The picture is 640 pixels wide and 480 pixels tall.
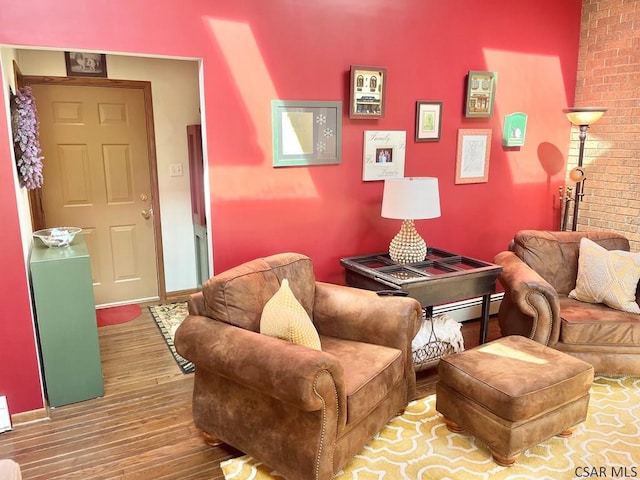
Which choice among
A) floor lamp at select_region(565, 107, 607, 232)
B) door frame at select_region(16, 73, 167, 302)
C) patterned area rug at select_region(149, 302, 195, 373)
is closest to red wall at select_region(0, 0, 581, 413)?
floor lamp at select_region(565, 107, 607, 232)

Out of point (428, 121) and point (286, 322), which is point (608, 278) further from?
point (286, 322)

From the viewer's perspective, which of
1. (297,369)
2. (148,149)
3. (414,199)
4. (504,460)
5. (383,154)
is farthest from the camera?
(148,149)

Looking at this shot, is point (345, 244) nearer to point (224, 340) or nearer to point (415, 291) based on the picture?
point (415, 291)

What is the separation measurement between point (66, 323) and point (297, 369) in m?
1.57

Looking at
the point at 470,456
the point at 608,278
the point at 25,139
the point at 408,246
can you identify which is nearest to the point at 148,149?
the point at 25,139

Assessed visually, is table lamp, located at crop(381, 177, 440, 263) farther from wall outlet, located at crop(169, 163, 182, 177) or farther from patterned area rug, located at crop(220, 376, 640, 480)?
wall outlet, located at crop(169, 163, 182, 177)

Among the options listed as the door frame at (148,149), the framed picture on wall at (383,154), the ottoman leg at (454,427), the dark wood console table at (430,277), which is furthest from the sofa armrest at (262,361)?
the door frame at (148,149)

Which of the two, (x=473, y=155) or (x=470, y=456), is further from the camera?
(x=473, y=155)

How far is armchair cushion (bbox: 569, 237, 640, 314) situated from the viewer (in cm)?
307

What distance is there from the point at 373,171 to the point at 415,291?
100 cm

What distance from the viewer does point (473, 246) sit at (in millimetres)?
3992

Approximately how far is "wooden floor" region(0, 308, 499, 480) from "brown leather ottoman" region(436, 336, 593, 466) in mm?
563

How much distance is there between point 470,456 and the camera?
235cm

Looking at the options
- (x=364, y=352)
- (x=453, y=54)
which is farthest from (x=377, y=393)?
(x=453, y=54)
